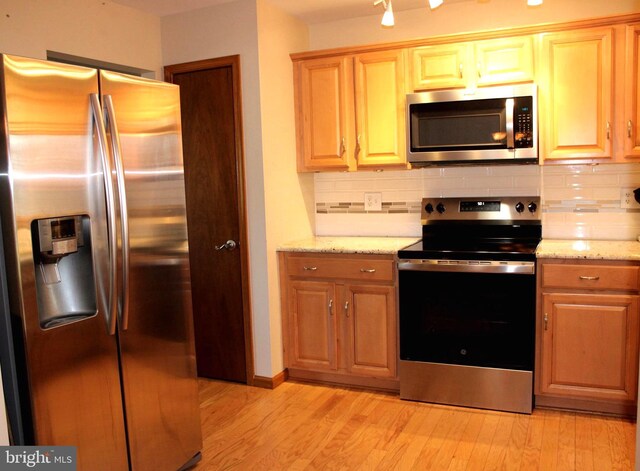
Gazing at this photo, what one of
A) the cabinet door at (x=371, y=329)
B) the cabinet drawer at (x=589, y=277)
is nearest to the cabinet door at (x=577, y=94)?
the cabinet drawer at (x=589, y=277)

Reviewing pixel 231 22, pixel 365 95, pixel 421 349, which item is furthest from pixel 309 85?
pixel 421 349

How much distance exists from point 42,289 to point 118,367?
17.0 inches

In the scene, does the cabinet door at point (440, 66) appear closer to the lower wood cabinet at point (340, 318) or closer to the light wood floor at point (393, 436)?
the lower wood cabinet at point (340, 318)

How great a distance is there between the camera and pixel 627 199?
3410 mm

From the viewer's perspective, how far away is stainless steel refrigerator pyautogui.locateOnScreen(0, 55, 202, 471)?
1.89m

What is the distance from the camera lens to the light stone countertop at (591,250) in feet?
9.54

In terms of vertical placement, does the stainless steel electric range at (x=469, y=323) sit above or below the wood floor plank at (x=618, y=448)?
above

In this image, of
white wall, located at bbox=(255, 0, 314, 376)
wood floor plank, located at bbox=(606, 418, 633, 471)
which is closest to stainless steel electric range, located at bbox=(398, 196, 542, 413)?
wood floor plank, located at bbox=(606, 418, 633, 471)

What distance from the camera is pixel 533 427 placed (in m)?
2.97

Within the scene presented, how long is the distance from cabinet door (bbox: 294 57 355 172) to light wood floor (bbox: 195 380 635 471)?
4.95 ft

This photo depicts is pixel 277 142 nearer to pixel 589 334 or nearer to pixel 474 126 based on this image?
pixel 474 126

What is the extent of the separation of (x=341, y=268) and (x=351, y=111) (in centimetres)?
101

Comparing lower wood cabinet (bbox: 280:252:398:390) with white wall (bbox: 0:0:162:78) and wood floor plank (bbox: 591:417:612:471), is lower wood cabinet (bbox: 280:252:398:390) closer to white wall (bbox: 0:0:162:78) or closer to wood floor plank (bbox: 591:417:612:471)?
wood floor plank (bbox: 591:417:612:471)

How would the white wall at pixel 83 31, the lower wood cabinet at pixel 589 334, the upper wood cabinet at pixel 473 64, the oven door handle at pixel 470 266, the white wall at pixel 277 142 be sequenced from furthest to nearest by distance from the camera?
the white wall at pixel 277 142, the upper wood cabinet at pixel 473 64, the oven door handle at pixel 470 266, the lower wood cabinet at pixel 589 334, the white wall at pixel 83 31
